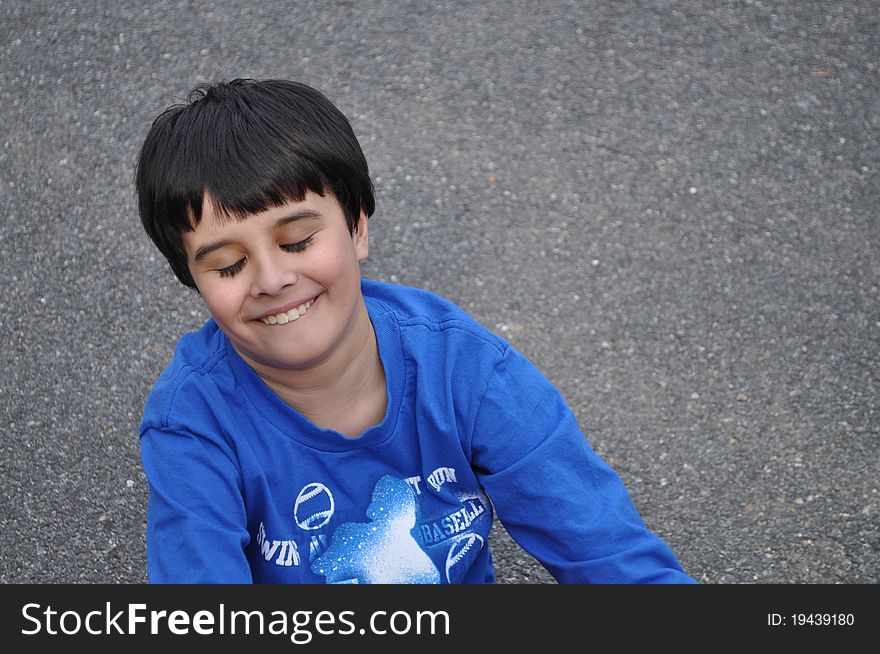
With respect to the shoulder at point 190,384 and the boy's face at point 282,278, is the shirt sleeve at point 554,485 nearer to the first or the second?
the boy's face at point 282,278

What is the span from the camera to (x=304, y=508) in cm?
151

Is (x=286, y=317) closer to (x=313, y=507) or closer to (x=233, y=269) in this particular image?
(x=233, y=269)

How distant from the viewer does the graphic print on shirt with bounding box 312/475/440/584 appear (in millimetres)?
1539

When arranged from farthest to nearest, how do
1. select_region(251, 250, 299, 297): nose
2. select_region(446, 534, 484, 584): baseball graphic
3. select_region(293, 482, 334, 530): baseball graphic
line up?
select_region(446, 534, 484, 584): baseball graphic, select_region(293, 482, 334, 530): baseball graphic, select_region(251, 250, 299, 297): nose

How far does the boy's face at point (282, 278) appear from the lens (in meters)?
1.37

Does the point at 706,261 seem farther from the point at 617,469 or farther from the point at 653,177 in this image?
the point at 617,469

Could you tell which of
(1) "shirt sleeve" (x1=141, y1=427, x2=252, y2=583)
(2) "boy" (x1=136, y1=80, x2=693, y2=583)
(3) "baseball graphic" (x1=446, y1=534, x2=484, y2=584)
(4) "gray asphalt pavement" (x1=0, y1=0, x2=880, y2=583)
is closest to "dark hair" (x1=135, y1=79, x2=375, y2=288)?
(2) "boy" (x1=136, y1=80, x2=693, y2=583)

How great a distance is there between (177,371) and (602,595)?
0.68 m

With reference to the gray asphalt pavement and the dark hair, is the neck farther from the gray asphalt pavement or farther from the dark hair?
the gray asphalt pavement

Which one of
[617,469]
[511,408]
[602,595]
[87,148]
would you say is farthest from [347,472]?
[87,148]

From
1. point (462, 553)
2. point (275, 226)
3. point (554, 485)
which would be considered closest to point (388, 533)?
point (462, 553)

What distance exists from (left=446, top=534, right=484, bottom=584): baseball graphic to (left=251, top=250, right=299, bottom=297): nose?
0.51 metres

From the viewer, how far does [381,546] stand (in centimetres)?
157

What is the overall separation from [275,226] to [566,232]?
1285mm
